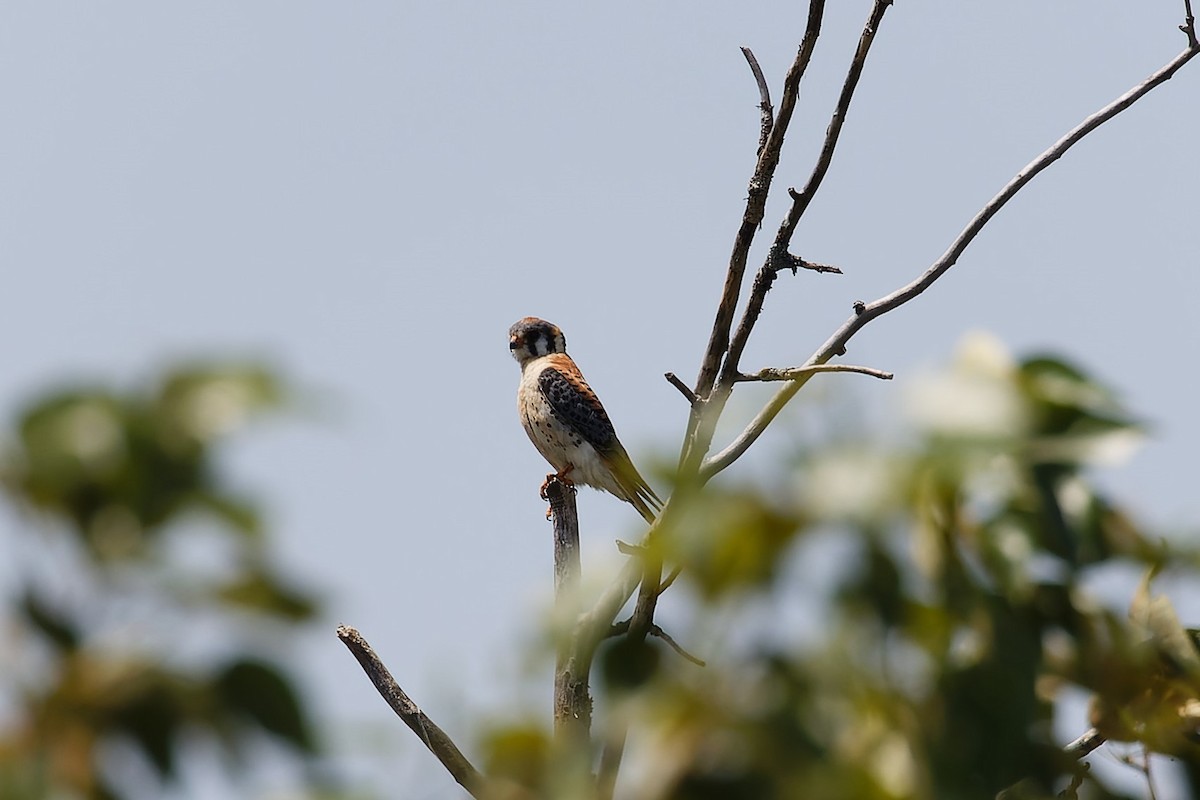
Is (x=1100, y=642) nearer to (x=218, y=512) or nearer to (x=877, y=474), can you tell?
(x=877, y=474)

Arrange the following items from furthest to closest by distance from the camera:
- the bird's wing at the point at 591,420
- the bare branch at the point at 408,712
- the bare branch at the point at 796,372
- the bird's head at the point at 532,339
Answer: the bird's head at the point at 532,339 < the bird's wing at the point at 591,420 < the bare branch at the point at 408,712 < the bare branch at the point at 796,372

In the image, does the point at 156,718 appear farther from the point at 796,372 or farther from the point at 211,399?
the point at 796,372

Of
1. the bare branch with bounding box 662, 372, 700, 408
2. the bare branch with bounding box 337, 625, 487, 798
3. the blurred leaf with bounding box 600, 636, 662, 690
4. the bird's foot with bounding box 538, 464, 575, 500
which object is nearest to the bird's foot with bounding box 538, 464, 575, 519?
the bird's foot with bounding box 538, 464, 575, 500

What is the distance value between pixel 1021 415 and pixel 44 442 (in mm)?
514

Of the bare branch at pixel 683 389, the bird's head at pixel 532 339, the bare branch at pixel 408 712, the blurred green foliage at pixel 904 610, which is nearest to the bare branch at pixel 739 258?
the bare branch at pixel 683 389

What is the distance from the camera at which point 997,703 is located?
2.50 ft

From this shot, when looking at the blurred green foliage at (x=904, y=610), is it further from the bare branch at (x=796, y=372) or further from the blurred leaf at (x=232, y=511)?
the bare branch at (x=796, y=372)

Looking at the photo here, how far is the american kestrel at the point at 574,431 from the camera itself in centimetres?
834

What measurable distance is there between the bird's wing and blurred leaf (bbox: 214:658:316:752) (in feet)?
23.6

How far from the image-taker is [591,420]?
8523mm

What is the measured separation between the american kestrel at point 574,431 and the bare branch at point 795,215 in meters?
4.75

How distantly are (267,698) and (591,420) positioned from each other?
7849 millimetres

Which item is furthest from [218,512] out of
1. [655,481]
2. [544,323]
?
[544,323]

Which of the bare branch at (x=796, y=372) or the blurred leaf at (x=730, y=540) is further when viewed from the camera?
the bare branch at (x=796, y=372)
